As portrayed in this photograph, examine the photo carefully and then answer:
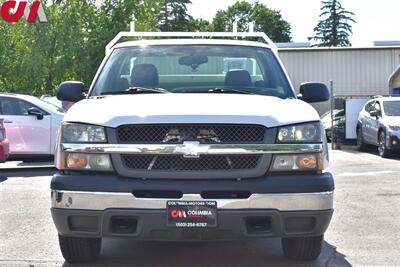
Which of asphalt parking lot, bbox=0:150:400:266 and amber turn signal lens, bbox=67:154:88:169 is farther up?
amber turn signal lens, bbox=67:154:88:169

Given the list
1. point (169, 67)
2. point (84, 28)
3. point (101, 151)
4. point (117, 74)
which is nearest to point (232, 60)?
point (169, 67)

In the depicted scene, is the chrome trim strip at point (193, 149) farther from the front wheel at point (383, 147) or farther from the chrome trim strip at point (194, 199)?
the front wheel at point (383, 147)

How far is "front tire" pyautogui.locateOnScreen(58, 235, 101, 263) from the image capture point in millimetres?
5086

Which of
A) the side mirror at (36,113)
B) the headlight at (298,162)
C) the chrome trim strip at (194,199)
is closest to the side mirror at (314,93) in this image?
the headlight at (298,162)

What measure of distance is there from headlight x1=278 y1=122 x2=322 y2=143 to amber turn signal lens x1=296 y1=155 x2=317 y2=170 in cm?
12

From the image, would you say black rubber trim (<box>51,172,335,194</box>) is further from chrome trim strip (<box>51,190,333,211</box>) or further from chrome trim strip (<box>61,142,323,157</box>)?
chrome trim strip (<box>61,142,323,157</box>)

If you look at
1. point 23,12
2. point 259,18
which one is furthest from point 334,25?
point 23,12

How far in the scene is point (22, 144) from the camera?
12.7 metres

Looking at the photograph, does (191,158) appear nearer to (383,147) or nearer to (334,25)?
(383,147)

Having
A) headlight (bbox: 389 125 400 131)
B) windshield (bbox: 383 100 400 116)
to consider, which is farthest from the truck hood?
windshield (bbox: 383 100 400 116)

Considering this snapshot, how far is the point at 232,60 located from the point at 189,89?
0.72 m

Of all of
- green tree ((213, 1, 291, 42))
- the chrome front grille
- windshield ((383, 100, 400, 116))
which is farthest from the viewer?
green tree ((213, 1, 291, 42))

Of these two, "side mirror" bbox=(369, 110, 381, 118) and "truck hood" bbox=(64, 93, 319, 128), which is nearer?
"truck hood" bbox=(64, 93, 319, 128)

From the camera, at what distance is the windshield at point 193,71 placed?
5.61m
